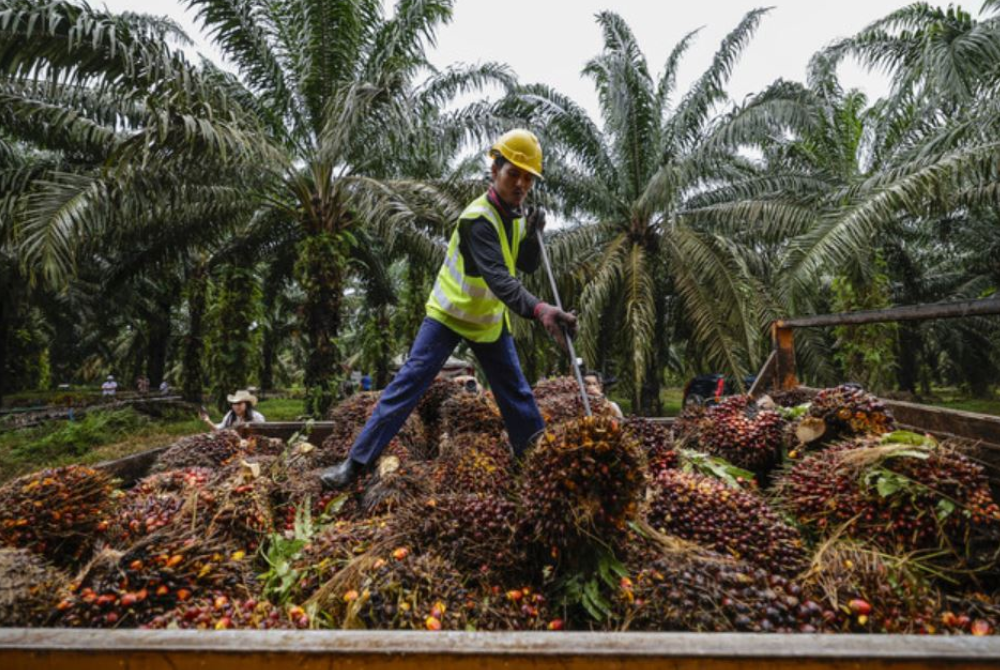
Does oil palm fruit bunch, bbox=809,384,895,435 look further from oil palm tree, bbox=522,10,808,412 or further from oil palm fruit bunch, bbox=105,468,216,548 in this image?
oil palm tree, bbox=522,10,808,412

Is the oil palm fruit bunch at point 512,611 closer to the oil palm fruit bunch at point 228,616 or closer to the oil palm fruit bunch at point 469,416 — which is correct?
the oil palm fruit bunch at point 228,616

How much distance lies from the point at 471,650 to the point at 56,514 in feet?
5.53

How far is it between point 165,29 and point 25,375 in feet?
72.8

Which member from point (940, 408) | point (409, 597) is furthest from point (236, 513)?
point (940, 408)

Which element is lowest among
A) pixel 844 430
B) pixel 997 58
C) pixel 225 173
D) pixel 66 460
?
pixel 66 460

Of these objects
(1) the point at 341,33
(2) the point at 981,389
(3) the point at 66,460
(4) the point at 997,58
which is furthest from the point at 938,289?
(3) the point at 66,460

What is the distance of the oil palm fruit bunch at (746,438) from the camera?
277 cm

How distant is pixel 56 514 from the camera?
1.82 metres

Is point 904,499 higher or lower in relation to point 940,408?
lower

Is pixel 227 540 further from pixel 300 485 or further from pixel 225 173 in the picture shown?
pixel 225 173

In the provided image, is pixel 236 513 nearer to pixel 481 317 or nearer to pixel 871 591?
pixel 481 317

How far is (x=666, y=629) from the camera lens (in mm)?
1417

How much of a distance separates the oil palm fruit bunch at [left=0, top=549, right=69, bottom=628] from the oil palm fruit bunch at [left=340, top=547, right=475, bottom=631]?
783 millimetres

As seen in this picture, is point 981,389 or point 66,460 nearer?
point 66,460
